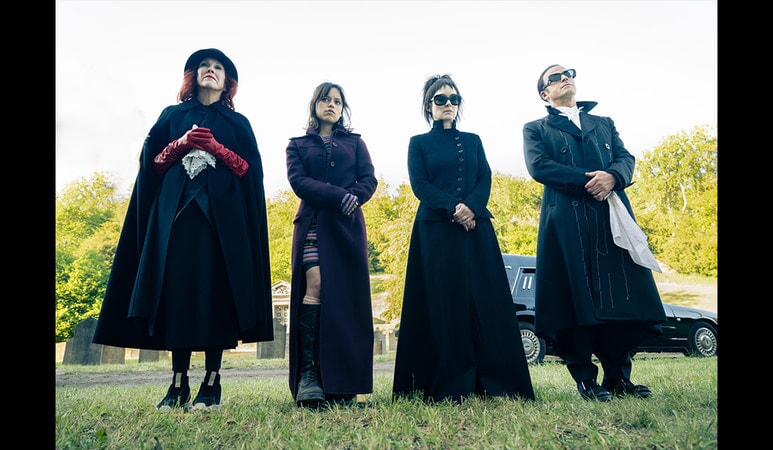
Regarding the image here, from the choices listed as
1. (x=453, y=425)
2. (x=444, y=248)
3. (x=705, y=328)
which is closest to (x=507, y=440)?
(x=453, y=425)

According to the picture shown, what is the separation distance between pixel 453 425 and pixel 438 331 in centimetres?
120

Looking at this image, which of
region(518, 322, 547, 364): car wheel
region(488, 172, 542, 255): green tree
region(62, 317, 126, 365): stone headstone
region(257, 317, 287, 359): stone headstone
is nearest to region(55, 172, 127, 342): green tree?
region(62, 317, 126, 365): stone headstone

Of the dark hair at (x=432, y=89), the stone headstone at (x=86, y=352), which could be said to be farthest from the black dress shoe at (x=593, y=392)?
the stone headstone at (x=86, y=352)

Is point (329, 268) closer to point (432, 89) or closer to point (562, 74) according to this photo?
point (432, 89)

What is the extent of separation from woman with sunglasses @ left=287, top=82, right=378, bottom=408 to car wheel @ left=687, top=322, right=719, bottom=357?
852 cm

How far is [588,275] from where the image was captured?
4188 millimetres

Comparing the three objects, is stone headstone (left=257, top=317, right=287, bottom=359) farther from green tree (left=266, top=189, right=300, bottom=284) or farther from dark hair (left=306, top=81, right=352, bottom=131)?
dark hair (left=306, top=81, right=352, bottom=131)

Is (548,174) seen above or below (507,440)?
above

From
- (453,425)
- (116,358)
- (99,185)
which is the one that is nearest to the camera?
(453,425)

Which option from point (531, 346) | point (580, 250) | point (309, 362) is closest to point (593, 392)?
point (580, 250)
